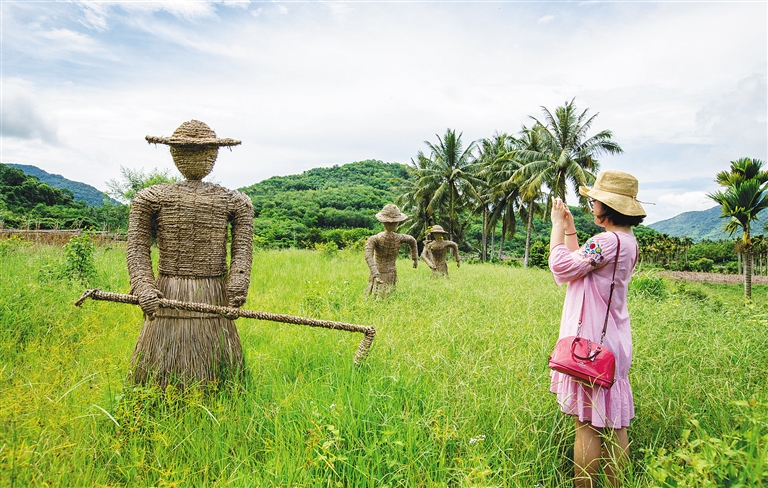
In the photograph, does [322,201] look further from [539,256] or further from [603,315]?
[603,315]

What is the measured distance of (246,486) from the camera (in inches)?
78.0

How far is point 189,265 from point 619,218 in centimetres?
276

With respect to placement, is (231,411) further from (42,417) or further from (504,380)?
(504,380)

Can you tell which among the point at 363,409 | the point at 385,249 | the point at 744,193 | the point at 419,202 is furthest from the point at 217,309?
the point at 419,202

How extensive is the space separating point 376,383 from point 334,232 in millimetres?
27617

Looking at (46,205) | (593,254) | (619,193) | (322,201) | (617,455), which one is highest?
(322,201)

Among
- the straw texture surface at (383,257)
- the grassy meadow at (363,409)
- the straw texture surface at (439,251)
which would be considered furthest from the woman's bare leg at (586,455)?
the straw texture surface at (439,251)

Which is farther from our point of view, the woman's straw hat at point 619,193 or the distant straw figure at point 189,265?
the distant straw figure at point 189,265

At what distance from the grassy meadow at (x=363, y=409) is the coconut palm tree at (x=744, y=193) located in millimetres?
10991

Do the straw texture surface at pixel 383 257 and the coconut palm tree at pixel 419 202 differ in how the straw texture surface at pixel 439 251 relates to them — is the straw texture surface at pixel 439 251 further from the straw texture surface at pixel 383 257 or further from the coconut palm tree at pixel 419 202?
the coconut palm tree at pixel 419 202

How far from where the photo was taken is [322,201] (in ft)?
135

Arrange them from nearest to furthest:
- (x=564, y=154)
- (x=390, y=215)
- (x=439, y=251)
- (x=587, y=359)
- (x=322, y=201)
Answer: (x=587, y=359), (x=390, y=215), (x=439, y=251), (x=564, y=154), (x=322, y=201)

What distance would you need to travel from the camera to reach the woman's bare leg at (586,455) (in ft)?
7.28

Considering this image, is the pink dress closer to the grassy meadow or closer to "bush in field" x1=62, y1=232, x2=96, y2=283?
the grassy meadow
